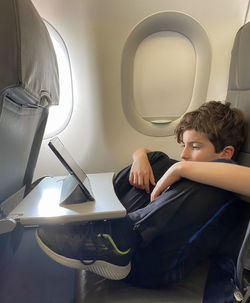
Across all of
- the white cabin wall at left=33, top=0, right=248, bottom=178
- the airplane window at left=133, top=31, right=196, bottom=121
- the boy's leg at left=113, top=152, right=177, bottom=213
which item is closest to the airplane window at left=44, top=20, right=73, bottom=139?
the white cabin wall at left=33, top=0, right=248, bottom=178

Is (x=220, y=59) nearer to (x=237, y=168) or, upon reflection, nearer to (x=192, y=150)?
(x=192, y=150)

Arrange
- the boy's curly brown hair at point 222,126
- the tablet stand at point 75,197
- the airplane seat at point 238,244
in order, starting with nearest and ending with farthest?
the airplane seat at point 238,244, the tablet stand at point 75,197, the boy's curly brown hair at point 222,126

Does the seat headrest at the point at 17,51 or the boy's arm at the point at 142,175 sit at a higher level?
the seat headrest at the point at 17,51

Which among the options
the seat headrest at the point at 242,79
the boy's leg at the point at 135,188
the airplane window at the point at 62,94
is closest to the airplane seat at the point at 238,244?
the seat headrest at the point at 242,79

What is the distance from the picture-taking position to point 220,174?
67 cm

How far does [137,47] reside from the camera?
1.31 meters

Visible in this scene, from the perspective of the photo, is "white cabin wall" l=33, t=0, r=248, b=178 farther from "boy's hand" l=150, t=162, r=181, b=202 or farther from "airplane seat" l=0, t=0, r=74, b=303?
"boy's hand" l=150, t=162, r=181, b=202

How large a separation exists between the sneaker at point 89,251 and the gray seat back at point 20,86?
0.88ft

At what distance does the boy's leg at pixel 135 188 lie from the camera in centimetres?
104

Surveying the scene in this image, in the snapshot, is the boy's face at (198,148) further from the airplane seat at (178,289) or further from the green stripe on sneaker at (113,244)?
the green stripe on sneaker at (113,244)

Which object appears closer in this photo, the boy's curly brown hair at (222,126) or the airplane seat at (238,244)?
the airplane seat at (238,244)

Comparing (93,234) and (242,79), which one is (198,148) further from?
(93,234)

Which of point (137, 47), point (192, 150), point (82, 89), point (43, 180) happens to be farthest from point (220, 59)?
point (43, 180)

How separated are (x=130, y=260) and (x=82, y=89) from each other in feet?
3.18
